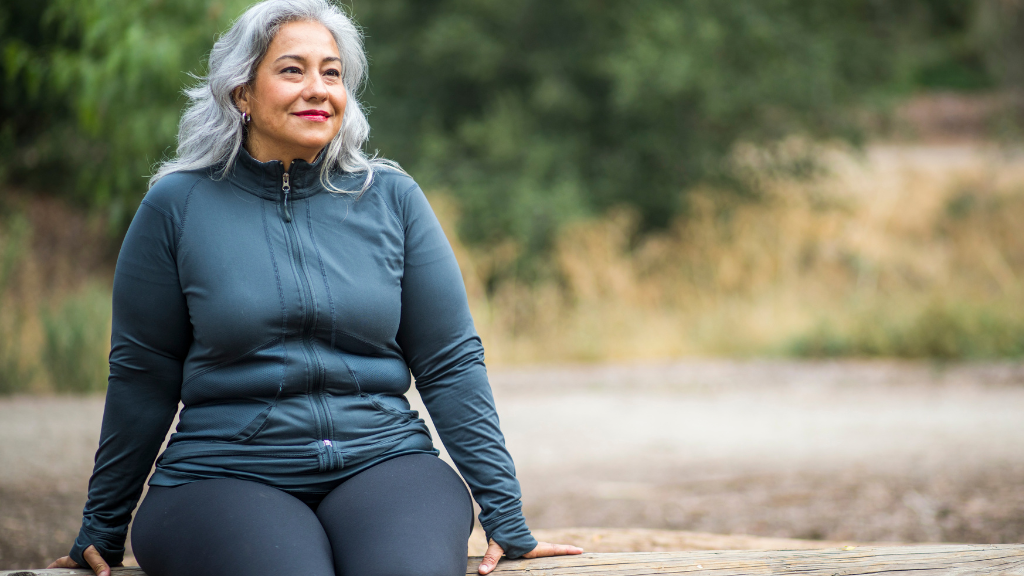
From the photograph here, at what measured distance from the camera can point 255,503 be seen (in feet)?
6.36

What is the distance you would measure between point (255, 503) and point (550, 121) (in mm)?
10947

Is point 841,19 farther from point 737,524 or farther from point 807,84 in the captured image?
point 737,524

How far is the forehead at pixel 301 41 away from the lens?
2.14 metres

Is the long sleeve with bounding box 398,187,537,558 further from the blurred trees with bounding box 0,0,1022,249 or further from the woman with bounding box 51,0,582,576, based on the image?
the blurred trees with bounding box 0,0,1022,249

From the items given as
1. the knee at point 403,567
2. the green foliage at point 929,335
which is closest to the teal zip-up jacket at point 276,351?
the knee at point 403,567

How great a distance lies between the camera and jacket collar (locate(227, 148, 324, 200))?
2.13 meters

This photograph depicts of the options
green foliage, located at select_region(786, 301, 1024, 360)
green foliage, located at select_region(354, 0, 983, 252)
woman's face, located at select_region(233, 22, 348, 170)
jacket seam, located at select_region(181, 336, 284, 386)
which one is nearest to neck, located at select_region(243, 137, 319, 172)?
woman's face, located at select_region(233, 22, 348, 170)

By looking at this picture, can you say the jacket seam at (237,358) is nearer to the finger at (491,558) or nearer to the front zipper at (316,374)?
the front zipper at (316,374)

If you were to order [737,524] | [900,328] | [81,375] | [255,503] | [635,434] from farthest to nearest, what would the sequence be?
[900,328]
[81,375]
[635,434]
[737,524]
[255,503]

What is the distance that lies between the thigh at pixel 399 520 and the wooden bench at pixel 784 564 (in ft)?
0.57

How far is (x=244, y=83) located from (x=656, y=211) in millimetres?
10601

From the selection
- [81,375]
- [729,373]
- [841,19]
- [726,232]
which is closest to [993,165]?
[841,19]

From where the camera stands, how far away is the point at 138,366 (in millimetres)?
2051

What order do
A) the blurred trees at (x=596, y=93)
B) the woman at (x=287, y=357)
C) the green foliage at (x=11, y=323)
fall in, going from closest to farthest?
the woman at (x=287, y=357)
the green foliage at (x=11, y=323)
the blurred trees at (x=596, y=93)
